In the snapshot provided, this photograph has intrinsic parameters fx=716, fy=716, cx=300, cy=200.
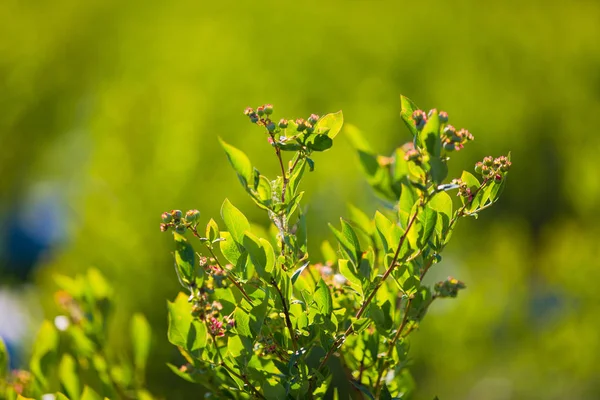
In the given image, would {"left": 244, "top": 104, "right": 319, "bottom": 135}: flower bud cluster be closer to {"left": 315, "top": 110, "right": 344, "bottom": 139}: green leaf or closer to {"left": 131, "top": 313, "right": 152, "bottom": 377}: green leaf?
{"left": 315, "top": 110, "right": 344, "bottom": 139}: green leaf

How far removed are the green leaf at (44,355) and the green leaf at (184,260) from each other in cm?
17

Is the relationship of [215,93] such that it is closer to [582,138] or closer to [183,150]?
[183,150]

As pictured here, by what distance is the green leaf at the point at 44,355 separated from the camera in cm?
46

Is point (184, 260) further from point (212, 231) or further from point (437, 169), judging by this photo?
point (437, 169)

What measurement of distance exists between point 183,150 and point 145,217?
0.17 metres

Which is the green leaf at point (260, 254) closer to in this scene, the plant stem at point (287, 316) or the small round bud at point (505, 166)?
the plant stem at point (287, 316)

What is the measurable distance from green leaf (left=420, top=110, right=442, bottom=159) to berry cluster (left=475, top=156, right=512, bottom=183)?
0.03 meters

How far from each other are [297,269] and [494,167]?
0.11 m

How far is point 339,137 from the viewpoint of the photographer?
175cm

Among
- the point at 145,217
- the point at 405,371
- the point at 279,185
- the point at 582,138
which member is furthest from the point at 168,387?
the point at 582,138

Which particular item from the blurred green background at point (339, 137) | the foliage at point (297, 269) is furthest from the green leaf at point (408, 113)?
the blurred green background at point (339, 137)

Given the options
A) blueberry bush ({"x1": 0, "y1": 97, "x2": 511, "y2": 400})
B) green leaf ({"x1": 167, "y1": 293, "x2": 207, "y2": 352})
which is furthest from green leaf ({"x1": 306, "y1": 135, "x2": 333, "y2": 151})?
green leaf ({"x1": 167, "y1": 293, "x2": 207, "y2": 352})

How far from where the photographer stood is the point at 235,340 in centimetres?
35

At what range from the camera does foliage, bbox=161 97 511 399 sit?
0.33 m
